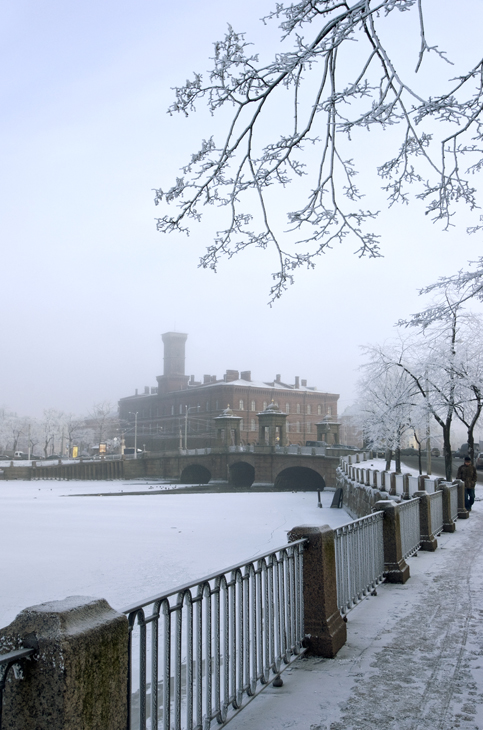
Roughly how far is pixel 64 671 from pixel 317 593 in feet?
12.1

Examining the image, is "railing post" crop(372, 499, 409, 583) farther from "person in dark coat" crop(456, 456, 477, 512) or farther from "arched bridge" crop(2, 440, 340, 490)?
"arched bridge" crop(2, 440, 340, 490)

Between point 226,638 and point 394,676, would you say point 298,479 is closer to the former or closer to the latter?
point 394,676

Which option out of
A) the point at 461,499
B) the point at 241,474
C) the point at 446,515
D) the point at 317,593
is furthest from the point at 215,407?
the point at 317,593

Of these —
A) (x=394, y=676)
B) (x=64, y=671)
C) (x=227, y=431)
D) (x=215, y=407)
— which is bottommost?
(x=394, y=676)

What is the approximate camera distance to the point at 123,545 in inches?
702

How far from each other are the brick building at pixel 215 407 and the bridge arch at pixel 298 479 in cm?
1477

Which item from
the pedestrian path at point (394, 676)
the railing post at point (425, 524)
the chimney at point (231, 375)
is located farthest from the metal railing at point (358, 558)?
the chimney at point (231, 375)

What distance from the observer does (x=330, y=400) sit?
323ft

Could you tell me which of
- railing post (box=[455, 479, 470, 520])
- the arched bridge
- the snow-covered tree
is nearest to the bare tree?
the arched bridge

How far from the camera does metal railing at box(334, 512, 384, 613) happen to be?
6575 millimetres

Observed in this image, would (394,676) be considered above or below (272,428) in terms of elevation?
below

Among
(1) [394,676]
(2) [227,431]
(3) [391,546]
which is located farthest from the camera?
(2) [227,431]

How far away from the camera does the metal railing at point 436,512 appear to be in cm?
1348

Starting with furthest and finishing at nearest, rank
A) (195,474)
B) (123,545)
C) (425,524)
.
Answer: (195,474), (123,545), (425,524)
